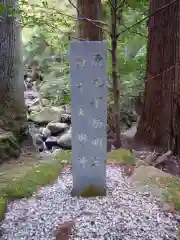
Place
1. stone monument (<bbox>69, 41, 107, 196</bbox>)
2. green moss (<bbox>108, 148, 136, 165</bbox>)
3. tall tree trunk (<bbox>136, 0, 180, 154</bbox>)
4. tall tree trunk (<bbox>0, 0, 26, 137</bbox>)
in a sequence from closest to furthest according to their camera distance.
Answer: stone monument (<bbox>69, 41, 107, 196</bbox>)
green moss (<bbox>108, 148, 136, 165</bbox>)
tall tree trunk (<bbox>136, 0, 180, 154</bbox>)
tall tree trunk (<bbox>0, 0, 26, 137</bbox>)

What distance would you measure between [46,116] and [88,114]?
4990 millimetres

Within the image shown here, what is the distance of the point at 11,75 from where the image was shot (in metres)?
5.15

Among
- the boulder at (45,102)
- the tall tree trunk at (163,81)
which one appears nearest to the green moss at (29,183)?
the tall tree trunk at (163,81)

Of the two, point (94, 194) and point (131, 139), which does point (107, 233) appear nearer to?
point (94, 194)

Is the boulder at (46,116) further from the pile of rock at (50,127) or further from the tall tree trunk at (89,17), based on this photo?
the tall tree trunk at (89,17)

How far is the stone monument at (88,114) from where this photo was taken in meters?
2.26

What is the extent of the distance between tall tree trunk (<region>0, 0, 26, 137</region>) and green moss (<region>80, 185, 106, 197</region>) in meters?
2.96

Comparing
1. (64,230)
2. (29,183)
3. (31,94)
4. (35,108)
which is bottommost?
(64,230)

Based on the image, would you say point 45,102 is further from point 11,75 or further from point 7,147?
point 7,147

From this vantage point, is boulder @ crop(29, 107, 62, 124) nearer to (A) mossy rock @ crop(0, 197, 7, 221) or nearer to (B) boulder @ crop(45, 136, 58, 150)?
(B) boulder @ crop(45, 136, 58, 150)

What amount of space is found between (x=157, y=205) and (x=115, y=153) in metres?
1.31

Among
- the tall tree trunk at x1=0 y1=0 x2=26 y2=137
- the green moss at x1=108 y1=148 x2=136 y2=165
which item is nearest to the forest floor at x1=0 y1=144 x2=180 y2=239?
the green moss at x1=108 y1=148 x2=136 y2=165

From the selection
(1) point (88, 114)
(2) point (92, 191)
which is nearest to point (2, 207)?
(2) point (92, 191)

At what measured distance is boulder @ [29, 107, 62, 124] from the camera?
23.5ft
